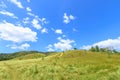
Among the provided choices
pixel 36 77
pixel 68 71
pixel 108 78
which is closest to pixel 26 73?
pixel 36 77

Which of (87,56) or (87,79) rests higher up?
(87,56)

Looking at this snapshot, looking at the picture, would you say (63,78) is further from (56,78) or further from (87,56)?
(87,56)

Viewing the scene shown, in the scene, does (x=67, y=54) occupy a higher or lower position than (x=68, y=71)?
higher

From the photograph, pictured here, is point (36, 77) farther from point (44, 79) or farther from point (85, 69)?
point (85, 69)

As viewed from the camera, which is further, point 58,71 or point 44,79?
point 58,71

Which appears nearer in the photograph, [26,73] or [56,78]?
[56,78]

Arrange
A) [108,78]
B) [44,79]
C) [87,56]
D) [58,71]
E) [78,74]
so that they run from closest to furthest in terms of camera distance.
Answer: [108,78]
[44,79]
[78,74]
[58,71]
[87,56]

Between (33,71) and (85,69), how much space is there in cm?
832

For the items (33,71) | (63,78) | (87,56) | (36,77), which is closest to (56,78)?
(63,78)

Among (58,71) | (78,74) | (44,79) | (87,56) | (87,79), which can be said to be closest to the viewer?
(87,79)

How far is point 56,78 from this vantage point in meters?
34.4

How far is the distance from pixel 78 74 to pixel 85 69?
4.37m

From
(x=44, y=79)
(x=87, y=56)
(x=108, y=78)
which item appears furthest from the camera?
(x=87, y=56)

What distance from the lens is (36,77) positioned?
36.5 meters
